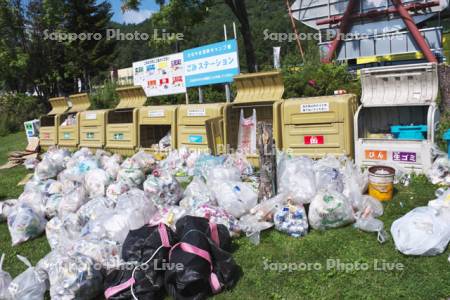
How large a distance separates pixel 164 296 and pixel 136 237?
1.64 ft

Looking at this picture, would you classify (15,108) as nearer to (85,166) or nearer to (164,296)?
(85,166)

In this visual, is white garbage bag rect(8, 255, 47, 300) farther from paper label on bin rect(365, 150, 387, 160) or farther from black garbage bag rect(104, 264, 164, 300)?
paper label on bin rect(365, 150, 387, 160)

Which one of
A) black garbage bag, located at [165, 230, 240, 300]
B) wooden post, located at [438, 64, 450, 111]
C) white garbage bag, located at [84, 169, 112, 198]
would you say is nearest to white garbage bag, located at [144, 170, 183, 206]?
white garbage bag, located at [84, 169, 112, 198]

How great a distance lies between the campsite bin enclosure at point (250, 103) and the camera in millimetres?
5795

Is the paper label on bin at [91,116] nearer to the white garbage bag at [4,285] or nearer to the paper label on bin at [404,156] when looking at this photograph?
the white garbage bag at [4,285]

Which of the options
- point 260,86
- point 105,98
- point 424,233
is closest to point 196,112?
point 260,86

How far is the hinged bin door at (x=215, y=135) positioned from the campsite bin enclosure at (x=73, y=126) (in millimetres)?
4095

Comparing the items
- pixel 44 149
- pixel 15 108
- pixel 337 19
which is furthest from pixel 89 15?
pixel 44 149

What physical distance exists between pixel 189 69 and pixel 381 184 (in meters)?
5.30

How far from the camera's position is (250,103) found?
594cm

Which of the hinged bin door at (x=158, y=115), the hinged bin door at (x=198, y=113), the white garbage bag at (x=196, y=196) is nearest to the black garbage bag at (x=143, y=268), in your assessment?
the white garbage bag at (x=196, y=196)

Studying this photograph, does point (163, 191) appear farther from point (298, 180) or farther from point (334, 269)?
point (334, 269)

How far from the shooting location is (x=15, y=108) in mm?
18156

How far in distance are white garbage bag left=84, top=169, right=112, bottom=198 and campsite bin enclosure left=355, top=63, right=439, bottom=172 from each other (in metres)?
3.08
